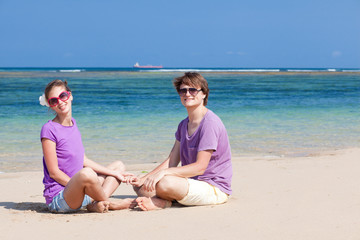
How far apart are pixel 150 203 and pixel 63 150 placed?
0.92 meters

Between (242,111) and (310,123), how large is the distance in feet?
13.0

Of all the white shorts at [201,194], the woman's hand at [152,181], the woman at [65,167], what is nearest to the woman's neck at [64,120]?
the woman at [65,167]

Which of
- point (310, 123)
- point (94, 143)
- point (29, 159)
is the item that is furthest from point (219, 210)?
point (310, 123)

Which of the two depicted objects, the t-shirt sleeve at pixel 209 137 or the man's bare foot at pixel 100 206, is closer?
the t-shirt sleeve at pixel 209 137

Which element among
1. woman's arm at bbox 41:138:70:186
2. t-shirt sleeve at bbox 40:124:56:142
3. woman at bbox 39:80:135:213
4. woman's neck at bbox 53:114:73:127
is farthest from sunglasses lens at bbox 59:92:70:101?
woman's arm at bbox 41:138:70:186

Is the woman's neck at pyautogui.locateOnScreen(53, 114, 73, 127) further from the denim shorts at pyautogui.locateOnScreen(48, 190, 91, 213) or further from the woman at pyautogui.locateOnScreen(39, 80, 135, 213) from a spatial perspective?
the denim shorts at pyautogui.locateOnScreen(48, 190, 91, 213)

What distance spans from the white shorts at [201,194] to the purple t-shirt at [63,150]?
3.41 ft

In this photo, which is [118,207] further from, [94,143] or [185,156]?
[94,143]

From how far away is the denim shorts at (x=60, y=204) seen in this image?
4.31m

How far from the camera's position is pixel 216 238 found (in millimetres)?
3424

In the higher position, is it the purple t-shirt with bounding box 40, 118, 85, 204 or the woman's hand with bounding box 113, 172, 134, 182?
the purple t-shirt with bounding box 40, 118, 85, 204

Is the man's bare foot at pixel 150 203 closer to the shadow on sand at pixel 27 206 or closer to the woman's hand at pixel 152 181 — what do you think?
the woman's hand at pixel 152 181

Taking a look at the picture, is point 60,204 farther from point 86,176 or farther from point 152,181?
point 152,181

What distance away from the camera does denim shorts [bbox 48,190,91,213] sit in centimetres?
431
